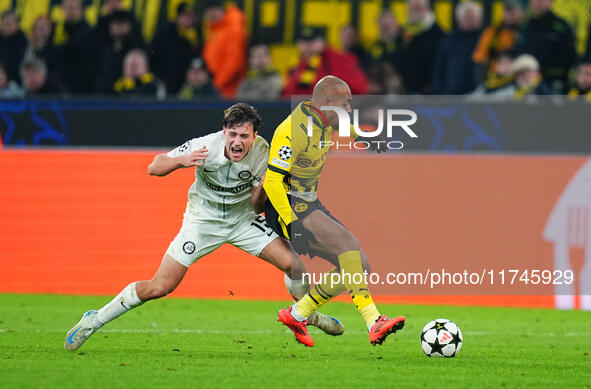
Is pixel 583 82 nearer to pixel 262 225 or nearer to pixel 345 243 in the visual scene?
pixel 345 243

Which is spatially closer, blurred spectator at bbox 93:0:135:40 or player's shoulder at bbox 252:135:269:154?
player's shoulder at bbox 252:135:269:154

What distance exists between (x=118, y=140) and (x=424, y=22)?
4216 mm

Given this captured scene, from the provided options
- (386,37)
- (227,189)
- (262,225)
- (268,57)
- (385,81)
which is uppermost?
(386,37)

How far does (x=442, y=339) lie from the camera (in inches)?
325

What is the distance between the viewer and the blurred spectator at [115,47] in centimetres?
1545

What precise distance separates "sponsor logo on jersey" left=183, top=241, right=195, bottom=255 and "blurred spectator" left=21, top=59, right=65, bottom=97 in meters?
7.31

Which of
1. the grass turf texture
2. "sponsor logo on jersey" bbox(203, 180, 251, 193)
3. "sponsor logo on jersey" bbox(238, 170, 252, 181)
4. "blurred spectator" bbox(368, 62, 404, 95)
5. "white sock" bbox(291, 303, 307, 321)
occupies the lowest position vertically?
the grass turf texture

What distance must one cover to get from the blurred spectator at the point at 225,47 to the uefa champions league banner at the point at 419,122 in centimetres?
201

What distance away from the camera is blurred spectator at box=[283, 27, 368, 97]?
13.9 m

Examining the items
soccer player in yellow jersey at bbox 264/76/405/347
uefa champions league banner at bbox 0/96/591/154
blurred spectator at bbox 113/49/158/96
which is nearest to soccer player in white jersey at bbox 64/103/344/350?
soccer player in yellow jersey at bbox 264/76/405/347

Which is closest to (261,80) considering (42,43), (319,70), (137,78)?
(319,70)

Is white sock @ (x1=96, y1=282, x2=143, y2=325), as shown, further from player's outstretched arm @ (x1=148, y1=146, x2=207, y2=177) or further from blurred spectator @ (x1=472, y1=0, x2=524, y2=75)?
blurred spectator @ (x1=472, y1=0, x2=524, y2=75)

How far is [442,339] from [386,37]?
730 centimetres

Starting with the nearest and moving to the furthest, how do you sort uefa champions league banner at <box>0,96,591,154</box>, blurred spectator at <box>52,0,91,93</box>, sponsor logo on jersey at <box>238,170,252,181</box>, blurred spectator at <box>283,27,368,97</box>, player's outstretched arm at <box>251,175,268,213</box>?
sponsor logo on jersey at <box>238,170,252,181</box>, player's outstretched arm at <box>251,175,268,213</box>, uefa champions league banner at <box>0,96,591,154</box>, blurred spectator at <box>283,27,368,97</box>, blurred spectator at <box>52,0,91,93</box>
